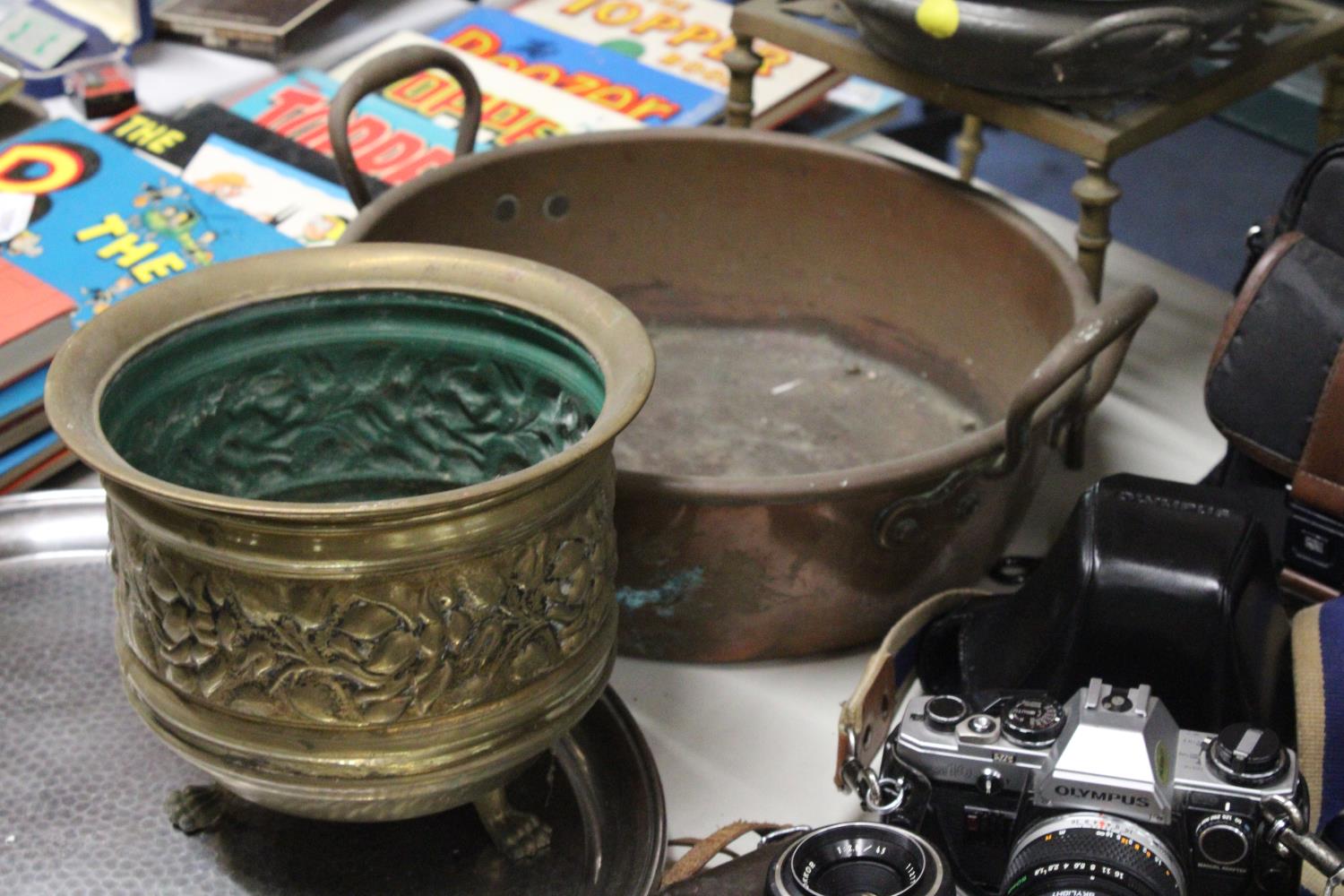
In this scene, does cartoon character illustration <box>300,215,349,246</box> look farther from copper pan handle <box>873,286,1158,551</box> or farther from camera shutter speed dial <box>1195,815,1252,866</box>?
camera shutter speed dial <box>1195,815,1252,866</box>

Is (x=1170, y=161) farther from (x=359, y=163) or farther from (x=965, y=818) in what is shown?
(x=965, y=818)

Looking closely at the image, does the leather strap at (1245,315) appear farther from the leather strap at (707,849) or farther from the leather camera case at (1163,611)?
the leather strap at (707,849)

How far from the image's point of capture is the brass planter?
521mm

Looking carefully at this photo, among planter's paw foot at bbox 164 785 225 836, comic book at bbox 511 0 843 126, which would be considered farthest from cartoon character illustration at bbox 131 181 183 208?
planter's paw foot at bbox 164 785 225 836

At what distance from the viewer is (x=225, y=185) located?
107 centimetres

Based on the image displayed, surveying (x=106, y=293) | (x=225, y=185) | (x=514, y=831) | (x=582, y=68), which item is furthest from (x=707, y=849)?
(x=582, y=68)

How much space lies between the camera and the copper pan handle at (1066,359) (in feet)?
2.24

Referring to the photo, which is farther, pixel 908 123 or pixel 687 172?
pixel 908 123

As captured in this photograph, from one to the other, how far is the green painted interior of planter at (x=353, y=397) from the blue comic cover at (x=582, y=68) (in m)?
0.45

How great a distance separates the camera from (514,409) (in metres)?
0.72

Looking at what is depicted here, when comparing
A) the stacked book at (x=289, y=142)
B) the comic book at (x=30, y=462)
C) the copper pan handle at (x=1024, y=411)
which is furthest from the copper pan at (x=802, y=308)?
the comic book at (x=30, y=462)

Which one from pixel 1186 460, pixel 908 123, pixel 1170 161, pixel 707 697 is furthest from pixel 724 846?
pixel 1170 161

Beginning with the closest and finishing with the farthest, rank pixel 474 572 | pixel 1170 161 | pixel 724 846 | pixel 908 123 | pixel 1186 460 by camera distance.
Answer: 1. pixel 474 572
2. pixel 724 846
3. pixel 1186 460
4. pixel 908 123
5. pixel 1170 161

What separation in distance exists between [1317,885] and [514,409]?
0.38 m
